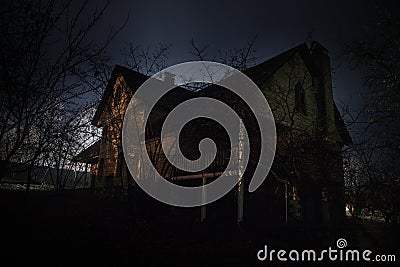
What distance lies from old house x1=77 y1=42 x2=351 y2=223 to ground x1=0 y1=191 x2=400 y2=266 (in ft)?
3.15

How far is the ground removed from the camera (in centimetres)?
539

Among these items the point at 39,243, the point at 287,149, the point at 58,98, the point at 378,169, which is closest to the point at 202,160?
the point at 287,149

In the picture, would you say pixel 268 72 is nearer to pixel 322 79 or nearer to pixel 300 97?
pixel 300 97

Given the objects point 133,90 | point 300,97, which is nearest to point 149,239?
point 133,90

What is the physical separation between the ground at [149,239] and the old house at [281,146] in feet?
3.15

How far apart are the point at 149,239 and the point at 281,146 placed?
4.34 metres

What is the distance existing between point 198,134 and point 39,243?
19.6 feet

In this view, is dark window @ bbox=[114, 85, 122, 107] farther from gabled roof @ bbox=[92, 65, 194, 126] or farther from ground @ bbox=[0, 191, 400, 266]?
ground @ bbox=[0, 191, 400, 266]

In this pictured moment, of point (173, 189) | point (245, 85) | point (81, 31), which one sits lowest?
point (173, 189)

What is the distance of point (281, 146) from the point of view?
26.4 ft

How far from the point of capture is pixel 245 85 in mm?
8984

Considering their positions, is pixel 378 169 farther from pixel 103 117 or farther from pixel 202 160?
pixel 103 117

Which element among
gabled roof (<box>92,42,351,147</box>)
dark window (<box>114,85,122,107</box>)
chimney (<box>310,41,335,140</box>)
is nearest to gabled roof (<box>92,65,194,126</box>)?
gabled roof (<box>92,42,351,147</box>)

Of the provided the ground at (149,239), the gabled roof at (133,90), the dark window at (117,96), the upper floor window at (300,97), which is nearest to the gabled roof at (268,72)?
the gabled roof at (133,90)
